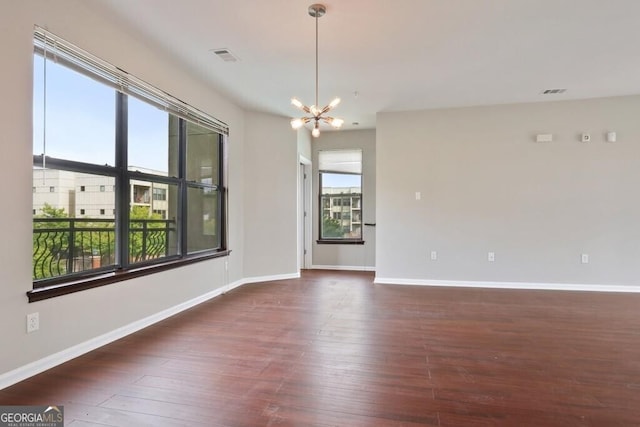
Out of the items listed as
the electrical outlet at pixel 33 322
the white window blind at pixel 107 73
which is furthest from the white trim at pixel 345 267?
the electrical outlet at pixel 33 322

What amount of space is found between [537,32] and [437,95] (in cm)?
168

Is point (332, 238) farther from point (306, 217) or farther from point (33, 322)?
point (33, 322)

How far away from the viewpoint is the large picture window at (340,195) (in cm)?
680

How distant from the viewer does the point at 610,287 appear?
4.83 meters

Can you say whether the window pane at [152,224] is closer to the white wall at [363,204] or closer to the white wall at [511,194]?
the white wall at [511,194]

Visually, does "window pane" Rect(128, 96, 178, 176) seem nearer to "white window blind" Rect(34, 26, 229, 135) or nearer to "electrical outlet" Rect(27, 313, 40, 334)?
"white window blind" Rect(34, 26, 229, 135)

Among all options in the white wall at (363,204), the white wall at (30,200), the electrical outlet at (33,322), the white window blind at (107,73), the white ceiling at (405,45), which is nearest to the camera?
the white wall at (30,200)

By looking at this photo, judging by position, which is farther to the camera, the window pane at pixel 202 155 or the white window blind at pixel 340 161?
the white window blind at pixel 340 161

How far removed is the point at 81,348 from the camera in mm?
2668

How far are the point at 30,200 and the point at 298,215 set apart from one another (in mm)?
4029

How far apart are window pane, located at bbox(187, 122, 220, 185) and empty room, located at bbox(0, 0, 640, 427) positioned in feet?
0.13

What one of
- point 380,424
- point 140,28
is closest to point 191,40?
point 140,28

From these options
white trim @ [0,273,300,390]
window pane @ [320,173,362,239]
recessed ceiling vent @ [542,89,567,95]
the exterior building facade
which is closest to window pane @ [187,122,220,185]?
the exterior building facade

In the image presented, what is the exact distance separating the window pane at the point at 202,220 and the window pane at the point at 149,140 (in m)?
0.50
